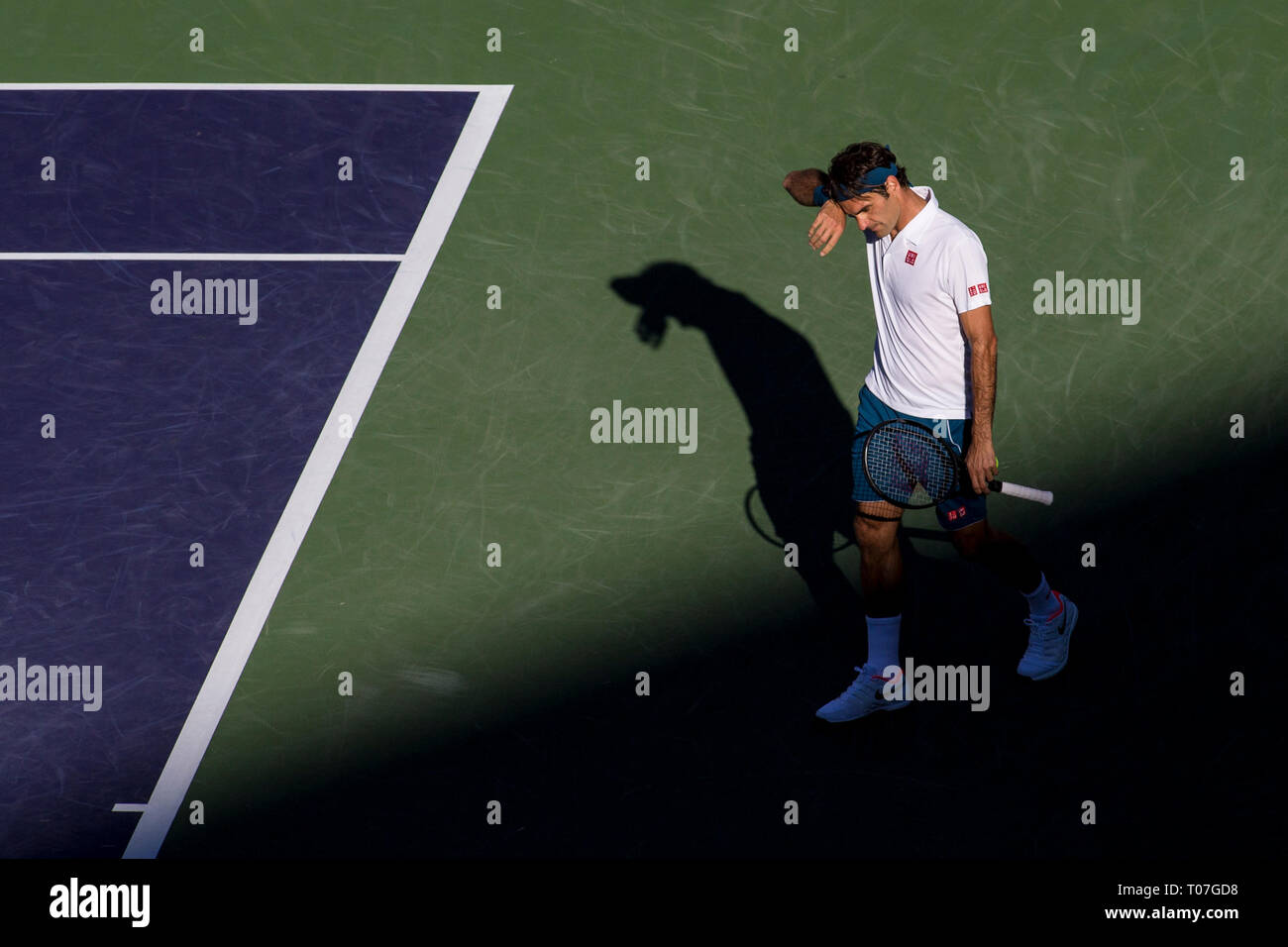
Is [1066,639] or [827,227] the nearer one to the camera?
[827,227]

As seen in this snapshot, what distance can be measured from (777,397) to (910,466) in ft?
3.89

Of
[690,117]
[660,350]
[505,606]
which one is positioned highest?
[690,117]

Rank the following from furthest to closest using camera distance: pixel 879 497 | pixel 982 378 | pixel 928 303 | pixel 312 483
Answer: pixel 312 483 → pixel 879 497 → pixel 928 303 → pixel 982 378

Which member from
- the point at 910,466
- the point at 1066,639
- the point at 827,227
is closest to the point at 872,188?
the point at 827,227

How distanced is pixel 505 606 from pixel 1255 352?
3.85 m

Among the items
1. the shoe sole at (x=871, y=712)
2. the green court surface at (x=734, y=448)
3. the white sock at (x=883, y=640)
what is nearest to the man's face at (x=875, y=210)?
the green court surface at (x=734, y=448)

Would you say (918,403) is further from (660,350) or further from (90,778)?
(90,778)

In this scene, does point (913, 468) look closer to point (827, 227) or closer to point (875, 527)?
point (875, 527)

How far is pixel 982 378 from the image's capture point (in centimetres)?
736

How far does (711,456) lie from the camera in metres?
8.61

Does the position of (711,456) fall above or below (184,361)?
below

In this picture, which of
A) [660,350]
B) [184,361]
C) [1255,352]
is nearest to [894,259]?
[660,350]

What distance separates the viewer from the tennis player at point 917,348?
7.39 m

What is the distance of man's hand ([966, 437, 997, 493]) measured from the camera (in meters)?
7.41
